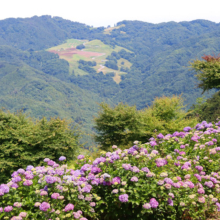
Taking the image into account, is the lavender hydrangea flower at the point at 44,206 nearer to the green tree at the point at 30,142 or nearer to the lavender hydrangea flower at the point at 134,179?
the lavender hydrangea flower at the point at 134,179

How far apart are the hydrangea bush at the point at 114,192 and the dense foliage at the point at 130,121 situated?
821 centimetres

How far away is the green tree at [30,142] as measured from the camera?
9766 millimetres

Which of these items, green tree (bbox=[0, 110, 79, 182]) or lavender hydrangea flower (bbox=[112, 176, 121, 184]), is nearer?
lavender hydrangea flower (bbox=[112, 176, 121, 184])

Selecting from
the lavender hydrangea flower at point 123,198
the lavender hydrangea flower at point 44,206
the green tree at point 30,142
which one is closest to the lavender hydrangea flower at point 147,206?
the lavender hydrangea flower at point 123,198

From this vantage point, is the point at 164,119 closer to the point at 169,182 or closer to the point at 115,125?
the point at 115,125

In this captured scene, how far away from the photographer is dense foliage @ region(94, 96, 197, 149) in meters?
12.8

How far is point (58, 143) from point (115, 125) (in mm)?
3813

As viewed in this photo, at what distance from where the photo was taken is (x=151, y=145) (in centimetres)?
523

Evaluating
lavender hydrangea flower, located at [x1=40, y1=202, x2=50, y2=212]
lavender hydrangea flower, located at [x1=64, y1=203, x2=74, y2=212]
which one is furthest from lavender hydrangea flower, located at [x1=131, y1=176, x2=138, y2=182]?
lavender hydrangea flower, located at [x1=40, y1=202, x2=50, y2=212]

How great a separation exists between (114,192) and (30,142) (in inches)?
292


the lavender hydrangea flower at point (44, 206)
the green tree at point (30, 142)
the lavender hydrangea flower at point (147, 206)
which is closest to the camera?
the lavender hydrangea flower at point (44, 206)

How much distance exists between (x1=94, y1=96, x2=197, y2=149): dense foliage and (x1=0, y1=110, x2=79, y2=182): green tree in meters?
2.49

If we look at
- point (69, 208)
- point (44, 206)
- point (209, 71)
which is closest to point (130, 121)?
point (209, 71)

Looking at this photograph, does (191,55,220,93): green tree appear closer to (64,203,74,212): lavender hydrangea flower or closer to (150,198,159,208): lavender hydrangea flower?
(150,198,159,208): lavender hydrangea flower
